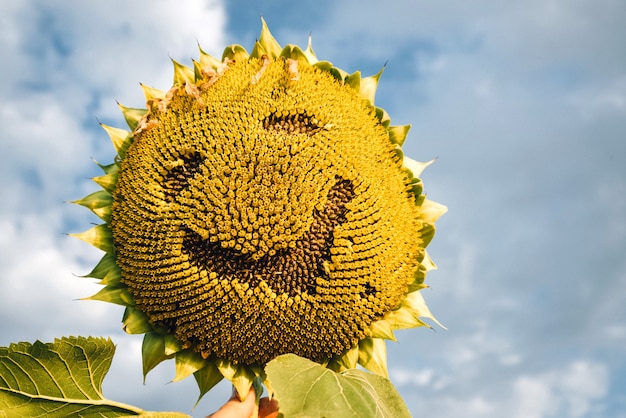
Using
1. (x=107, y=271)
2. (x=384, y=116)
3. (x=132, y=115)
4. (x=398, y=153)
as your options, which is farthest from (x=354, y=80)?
(x=107, y=271)

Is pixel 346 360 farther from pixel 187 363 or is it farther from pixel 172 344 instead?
pixel 172 344

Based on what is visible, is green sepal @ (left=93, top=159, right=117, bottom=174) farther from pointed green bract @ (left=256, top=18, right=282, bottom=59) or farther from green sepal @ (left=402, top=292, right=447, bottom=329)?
green sepal @ (left=402, top=292, right=447, bottom=329)

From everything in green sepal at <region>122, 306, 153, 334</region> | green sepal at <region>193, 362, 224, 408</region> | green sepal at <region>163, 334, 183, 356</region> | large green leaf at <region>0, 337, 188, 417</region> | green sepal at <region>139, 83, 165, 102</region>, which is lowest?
large green leaf at <region>0, 337, 188, 417</region>

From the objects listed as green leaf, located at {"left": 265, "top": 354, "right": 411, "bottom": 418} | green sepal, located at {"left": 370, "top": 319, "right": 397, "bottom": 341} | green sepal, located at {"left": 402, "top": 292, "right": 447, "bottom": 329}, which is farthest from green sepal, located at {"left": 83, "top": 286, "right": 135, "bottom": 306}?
green sepal, located at {"left": 402, "top": 292, "right": 447, "bottom": 329}

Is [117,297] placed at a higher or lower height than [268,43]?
lower

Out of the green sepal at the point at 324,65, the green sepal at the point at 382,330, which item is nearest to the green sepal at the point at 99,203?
the green sepal at the point at 324,65

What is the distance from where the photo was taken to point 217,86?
4938 millimetres

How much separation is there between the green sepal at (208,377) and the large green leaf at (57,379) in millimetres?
370

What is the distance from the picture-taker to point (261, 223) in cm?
438

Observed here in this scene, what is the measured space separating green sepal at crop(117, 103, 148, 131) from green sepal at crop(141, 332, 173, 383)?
5.22 feet

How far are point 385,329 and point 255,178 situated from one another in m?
1.42

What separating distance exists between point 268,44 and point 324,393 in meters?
2.65

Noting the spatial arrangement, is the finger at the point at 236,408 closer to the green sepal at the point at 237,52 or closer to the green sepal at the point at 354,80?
the green sepal at the point at 354,80

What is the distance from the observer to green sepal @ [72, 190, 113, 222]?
5.05 m
